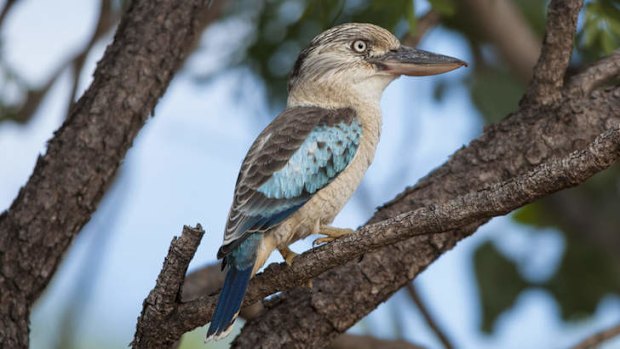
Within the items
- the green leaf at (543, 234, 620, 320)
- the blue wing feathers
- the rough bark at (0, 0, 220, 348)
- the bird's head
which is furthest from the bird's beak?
the green leaf at (543, 234, 620, 320)

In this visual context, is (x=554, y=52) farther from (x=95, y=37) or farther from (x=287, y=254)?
(x=95, y=37)

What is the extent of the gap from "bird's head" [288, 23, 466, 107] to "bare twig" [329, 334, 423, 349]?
1160 millimetres

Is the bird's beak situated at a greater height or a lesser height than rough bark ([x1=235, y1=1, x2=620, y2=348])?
greater

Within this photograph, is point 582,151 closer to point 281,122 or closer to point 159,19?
point 281,122

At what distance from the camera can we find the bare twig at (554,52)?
4.72 meters

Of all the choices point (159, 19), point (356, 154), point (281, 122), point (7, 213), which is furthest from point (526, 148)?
point (7, 213)

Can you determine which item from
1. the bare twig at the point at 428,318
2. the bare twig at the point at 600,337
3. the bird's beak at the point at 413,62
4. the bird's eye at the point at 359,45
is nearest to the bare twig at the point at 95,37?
Result: the bird's eye at the point at 359,45

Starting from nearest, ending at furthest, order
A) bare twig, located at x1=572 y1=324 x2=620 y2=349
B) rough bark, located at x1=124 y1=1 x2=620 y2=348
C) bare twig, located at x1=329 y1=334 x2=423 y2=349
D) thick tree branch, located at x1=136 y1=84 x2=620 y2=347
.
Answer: thick tree branch, located at x1=136 y1=84 x2=620 y2=347
rough bark, located at x1=124 y1=1 x2=620 y2=348
bare twig, located at x1=572 y1=324 x2=620 y2=349
bare twig, located at x1=329 y1=334 x2=423 y2=349

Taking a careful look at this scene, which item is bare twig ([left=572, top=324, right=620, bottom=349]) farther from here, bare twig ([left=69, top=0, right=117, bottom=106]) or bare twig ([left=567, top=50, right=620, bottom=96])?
bare twig ([left=69, top=0, right=117, bottom=106])

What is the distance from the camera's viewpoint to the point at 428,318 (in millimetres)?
5832

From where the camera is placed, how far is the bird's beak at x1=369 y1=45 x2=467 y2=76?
16.3 feet

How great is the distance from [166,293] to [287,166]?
83 cm

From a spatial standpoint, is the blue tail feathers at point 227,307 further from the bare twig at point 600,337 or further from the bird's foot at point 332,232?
the bare twig at point 600,337

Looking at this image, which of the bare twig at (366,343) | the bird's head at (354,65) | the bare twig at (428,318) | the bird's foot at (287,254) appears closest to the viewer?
the bird's foot at (287,254)
